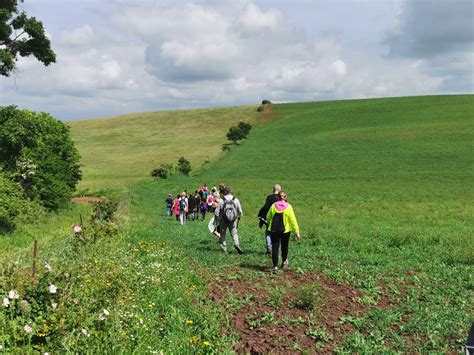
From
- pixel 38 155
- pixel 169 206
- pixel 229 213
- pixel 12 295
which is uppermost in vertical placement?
pixel 38 155

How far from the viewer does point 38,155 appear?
31312mm

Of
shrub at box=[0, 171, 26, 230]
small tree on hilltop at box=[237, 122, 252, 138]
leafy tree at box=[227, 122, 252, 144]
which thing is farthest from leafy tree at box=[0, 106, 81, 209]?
small tree on hilltop at box=[237, 122, 252, 138]

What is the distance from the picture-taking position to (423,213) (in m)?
26.6

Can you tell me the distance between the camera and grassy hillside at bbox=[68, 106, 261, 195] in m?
60.0

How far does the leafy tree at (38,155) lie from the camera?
66.6ft

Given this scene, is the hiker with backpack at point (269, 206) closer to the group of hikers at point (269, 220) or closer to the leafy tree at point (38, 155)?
the group of hikers at point (269, 220)

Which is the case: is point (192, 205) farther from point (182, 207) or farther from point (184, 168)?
point (184, 168)

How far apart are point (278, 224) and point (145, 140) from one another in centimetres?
7641

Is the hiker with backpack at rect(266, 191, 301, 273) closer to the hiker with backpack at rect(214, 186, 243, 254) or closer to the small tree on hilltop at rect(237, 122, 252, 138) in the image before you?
the hiker with backpack at rect(214, 186, 243, 254)

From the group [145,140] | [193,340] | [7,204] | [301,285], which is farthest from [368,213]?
[145,140]

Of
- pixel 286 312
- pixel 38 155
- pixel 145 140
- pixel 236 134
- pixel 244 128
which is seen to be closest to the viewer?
pixel 286 312

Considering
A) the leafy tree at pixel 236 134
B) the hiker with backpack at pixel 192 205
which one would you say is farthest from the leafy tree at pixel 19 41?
the leafy tree at pixel 236 134

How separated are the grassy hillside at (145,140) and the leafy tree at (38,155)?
41.0ft

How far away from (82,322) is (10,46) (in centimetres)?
1951
